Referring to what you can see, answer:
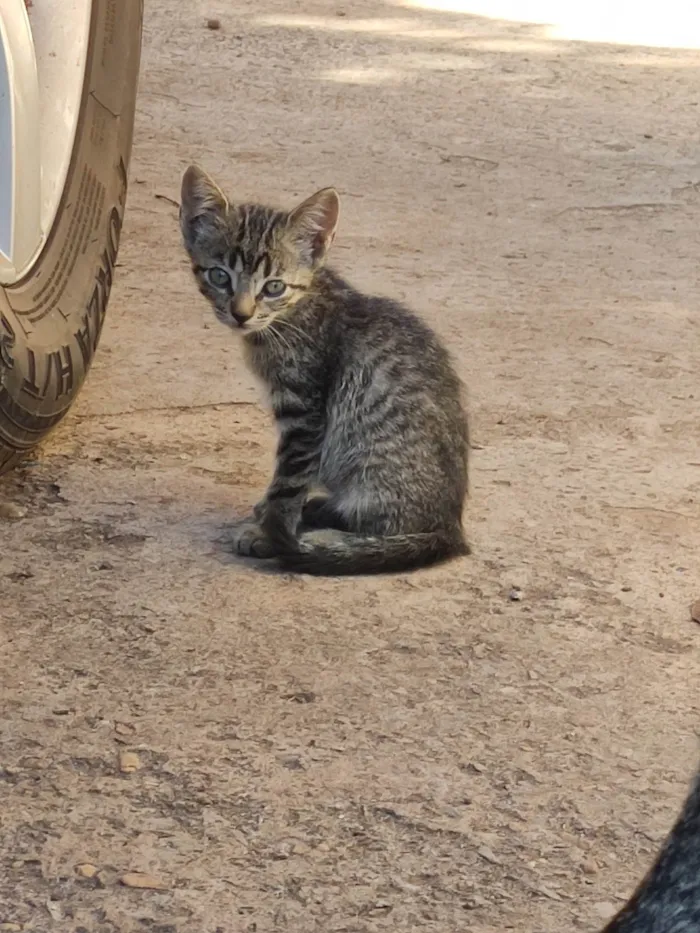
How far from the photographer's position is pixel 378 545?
4.13m

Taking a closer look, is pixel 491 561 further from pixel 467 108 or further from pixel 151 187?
pixel 467 108

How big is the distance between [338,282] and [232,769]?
5.71ft

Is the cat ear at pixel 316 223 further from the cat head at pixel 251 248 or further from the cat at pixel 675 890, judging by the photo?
the cat at pixel 675 890

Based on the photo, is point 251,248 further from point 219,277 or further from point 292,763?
point 292,763

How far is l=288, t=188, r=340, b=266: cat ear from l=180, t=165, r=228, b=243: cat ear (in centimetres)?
21

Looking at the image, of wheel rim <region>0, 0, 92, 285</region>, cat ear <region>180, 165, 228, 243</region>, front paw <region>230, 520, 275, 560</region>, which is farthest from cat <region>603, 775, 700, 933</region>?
wheel rim <region>0, 0, 92, 285</region>

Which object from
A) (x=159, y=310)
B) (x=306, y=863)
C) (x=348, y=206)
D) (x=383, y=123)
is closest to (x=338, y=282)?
(x=159, y=310)

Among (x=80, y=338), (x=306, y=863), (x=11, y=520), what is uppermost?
(x=80, y=338)

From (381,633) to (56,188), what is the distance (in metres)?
1.96

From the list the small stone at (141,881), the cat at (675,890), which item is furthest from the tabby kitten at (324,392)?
the cat at (675,890)

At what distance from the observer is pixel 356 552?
13.4ft

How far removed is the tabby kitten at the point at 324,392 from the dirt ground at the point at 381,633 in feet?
0.62

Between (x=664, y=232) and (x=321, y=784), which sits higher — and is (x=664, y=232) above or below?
above

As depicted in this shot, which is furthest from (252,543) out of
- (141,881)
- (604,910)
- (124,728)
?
(604,910)
